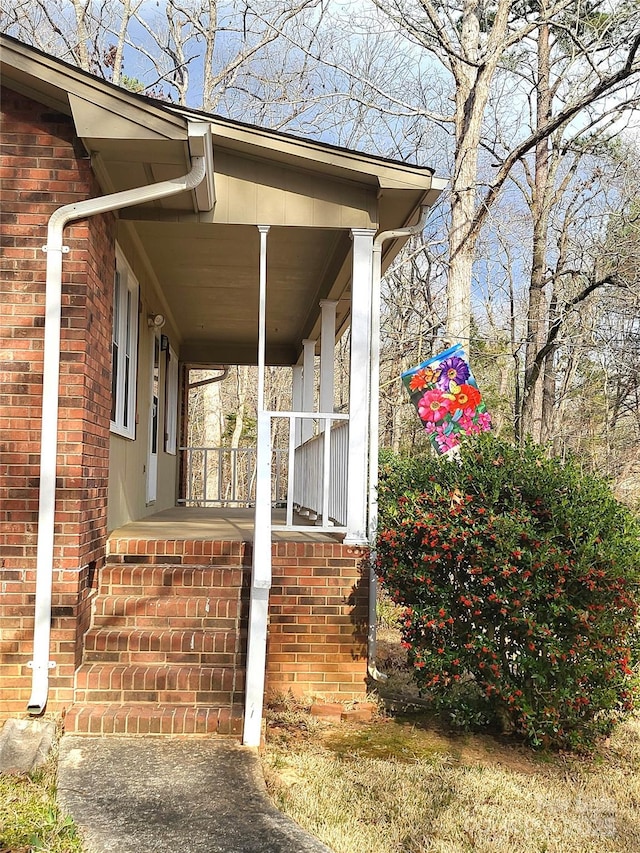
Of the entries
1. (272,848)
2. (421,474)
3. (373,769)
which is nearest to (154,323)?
(421,474)

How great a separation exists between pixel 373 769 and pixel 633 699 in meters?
1.71

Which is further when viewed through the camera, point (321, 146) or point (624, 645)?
point (321, 146)

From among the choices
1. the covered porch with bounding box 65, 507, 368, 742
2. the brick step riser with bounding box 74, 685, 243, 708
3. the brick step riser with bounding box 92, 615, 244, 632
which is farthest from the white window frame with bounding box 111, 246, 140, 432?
the brick step riser with bounding box 74, 685, 243, 708

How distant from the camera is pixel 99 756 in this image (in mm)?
4137

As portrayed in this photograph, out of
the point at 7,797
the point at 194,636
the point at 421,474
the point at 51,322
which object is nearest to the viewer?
the point at 7,797

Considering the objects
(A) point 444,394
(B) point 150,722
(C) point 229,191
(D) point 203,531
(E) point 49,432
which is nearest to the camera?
(B) point 150,722

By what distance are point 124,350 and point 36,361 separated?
217 cm

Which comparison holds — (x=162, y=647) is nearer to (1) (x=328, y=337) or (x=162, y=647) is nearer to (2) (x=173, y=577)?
(2) (x=173, y=577)

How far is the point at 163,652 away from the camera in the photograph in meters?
5.05

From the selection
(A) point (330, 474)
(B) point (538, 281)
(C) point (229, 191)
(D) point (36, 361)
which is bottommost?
(A) point (330, 474)

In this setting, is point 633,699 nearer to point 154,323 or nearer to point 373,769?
point 373,769

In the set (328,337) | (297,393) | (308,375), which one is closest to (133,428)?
(328,337)

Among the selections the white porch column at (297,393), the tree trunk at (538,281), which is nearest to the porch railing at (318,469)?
the white porch column at (297,393)

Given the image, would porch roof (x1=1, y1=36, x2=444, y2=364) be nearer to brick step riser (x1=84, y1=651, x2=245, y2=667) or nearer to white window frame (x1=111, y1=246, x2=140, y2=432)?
white window frame (x1=111, y1=246, x2=140, y2=432)
